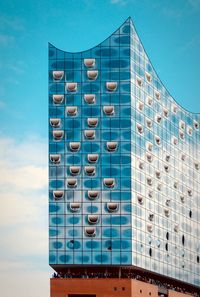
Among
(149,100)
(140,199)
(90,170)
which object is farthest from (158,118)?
(90,170)

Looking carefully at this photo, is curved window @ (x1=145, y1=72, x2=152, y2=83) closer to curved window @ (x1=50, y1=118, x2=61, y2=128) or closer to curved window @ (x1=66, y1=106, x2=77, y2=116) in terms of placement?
curved window @ (x1=66, y1=106, x2=77, y2=116)

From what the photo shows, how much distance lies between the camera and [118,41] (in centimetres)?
9762

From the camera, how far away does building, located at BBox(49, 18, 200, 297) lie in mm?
93000

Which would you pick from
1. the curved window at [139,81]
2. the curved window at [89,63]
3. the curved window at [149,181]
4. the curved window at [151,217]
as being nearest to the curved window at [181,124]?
the curved window at [149,181]

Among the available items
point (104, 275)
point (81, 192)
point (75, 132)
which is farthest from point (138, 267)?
point (75, 132)

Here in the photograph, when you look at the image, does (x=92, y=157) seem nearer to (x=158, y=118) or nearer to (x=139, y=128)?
(x=139, y=128)

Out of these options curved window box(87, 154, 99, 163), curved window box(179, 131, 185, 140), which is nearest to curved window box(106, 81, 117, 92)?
curved window box(87, 154, 99, 163)

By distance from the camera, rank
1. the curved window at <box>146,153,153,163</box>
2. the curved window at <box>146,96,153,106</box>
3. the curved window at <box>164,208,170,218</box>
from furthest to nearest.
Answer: the curved window at <box>164,208,170,218</box> < the curved window at <box>146,96,153,106</box> < the curved window at <box>146,153,153,163</box>

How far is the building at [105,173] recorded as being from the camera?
93.0 m

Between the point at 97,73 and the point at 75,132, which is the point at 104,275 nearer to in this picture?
the point at 75,132

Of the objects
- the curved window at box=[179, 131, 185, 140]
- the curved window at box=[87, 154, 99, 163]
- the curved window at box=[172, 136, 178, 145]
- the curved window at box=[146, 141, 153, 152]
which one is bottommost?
the curved window at box=[87, 154, 99, 163]

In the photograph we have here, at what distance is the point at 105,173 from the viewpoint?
9438cm

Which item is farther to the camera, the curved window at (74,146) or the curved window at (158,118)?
the curved window at (158,118)

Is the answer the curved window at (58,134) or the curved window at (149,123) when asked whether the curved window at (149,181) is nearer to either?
the curved window at (149,123)
